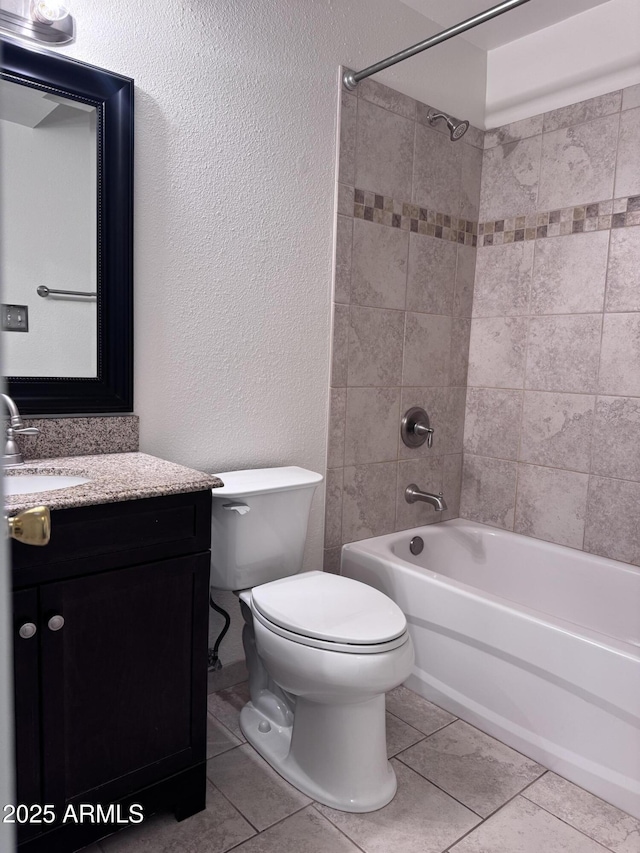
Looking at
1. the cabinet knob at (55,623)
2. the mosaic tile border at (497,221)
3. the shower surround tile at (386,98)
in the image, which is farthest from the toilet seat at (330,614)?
the shower surround tile at (386,98)

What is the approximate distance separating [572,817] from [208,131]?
2.15 meters

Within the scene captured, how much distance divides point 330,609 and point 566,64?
2.22 m

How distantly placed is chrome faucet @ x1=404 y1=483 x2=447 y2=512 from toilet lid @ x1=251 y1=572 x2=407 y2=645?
2.45 ft

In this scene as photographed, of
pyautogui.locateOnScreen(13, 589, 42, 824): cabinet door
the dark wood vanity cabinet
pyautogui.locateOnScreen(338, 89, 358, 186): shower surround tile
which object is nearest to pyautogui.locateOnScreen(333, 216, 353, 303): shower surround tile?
pyautogui.locateOnScreen(338, 89, 358, 186): shower surround tile

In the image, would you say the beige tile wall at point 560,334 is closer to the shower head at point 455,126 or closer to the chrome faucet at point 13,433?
the shower head at point 455,126

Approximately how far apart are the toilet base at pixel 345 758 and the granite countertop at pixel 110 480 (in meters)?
0.71

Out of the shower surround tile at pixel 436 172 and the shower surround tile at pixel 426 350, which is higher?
the shower surround tile at pixel 436 172

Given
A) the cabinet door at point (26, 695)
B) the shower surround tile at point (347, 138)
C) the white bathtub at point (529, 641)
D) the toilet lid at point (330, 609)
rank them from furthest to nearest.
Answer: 1. the shower surround tile at point (347, 138)
2. the white bathtub at point (529, 641)
3. the toilet lid at point (330, 609)
4. the cabinet door at point (26, 695)

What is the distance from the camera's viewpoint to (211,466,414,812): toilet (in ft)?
5.19

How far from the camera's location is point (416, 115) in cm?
249

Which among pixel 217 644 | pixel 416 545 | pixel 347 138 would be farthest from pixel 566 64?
pixel 217 644

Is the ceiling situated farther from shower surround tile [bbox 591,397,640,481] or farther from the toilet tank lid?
the toilet tank lid

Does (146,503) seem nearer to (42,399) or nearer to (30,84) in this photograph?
(42,399)

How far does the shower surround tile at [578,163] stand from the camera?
7.78 feet
